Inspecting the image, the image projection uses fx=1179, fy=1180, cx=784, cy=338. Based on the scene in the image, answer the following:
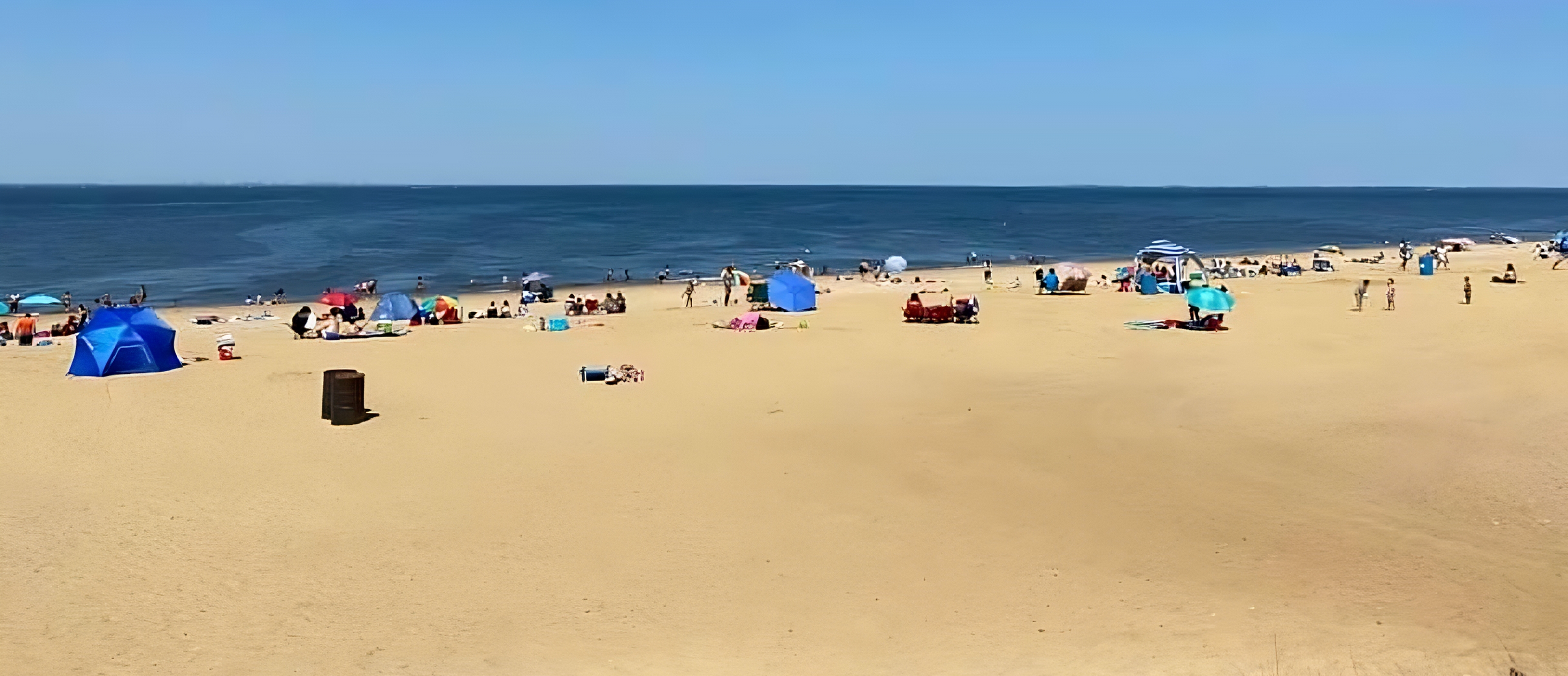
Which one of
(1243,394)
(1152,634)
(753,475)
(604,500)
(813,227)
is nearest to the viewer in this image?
(1152,634)

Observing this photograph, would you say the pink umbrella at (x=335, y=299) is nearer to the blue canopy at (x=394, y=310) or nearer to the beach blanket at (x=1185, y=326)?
the blue canopy at (x=394, y=310)

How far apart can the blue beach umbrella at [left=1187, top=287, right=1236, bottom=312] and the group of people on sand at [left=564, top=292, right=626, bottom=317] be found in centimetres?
1575

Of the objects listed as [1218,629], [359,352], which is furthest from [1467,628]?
[359,352]

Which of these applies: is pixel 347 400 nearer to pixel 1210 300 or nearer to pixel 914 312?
pixel 914 312

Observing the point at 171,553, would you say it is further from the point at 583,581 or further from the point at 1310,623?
the point at 1310,623

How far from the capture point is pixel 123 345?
22344 millimetres

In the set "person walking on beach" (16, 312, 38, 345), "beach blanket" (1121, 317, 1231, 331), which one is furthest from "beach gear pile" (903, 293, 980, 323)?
"person walking on beach" (16, 312, 38, 345)

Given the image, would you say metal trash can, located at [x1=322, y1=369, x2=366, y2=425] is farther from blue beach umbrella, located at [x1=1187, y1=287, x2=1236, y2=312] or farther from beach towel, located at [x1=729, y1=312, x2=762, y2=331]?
blue beach umbrella, located at [x1=1187, y1=287, x2=1236, y2=312]

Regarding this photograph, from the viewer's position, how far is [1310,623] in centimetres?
1015

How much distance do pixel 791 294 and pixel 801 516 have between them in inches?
767

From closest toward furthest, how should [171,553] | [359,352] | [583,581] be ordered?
[583,581], [171,553], [359,352]

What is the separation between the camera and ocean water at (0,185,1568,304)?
2084 inches

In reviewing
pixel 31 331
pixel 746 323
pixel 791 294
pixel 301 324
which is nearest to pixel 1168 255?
pixel 791 294

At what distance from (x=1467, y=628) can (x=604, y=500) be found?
886 cm
